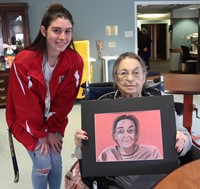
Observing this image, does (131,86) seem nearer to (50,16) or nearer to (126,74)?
(126,74)

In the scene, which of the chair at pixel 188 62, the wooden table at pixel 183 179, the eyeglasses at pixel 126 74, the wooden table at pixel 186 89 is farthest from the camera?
the chair at pixel 188 62

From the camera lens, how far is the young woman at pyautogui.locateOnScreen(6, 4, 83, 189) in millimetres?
1441

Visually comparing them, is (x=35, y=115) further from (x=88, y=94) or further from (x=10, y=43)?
(x=10, y=43)

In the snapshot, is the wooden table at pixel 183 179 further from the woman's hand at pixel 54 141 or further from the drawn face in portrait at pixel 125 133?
the woman's hand at pixel 54 141

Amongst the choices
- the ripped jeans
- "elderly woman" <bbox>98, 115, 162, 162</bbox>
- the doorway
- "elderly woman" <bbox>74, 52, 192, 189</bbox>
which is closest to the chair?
the doorway

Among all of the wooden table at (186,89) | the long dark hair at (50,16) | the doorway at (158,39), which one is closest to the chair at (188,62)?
the doorway at (158,39)

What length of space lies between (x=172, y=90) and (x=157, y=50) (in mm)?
13726

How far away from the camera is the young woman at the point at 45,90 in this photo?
1441 mm

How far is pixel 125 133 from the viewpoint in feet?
3.87

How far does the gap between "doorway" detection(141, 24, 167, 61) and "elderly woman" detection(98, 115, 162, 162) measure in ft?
47.0

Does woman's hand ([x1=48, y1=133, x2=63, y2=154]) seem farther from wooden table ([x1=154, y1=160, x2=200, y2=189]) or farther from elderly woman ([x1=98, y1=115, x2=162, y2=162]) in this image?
wooden table ([x1=154, y1=160, x2=200, y2=189])

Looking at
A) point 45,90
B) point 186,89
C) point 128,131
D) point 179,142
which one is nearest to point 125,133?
point 128,131

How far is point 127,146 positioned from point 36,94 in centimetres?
61

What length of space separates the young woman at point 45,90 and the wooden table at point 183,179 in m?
0.80
